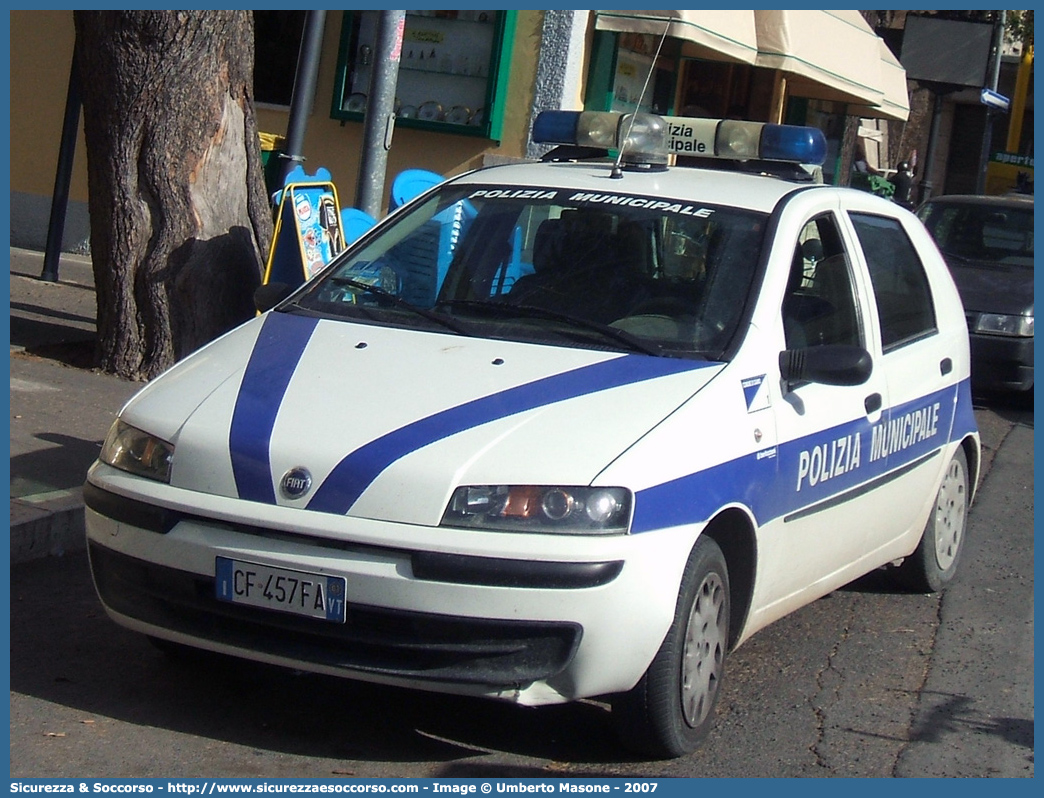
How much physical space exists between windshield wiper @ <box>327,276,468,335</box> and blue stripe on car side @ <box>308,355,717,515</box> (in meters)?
0.55

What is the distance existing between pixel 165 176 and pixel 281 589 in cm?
507

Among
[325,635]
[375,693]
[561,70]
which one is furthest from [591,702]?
[561,70]

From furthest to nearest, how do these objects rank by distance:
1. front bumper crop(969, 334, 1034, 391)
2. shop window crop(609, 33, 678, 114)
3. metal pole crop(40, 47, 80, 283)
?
shop window crop(609, 33, 678, 114) < metal pole crop(40, 47, 80, 283) < front bumper crop(969, 334, 1034, 391)

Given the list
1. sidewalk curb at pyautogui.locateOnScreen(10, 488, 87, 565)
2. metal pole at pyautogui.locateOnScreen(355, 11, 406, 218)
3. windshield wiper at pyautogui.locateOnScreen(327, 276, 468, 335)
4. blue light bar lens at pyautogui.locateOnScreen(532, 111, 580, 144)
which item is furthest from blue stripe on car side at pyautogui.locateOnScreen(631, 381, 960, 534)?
metal pole at pyautogui.locateOnScreen(355, 11, 406, 218)

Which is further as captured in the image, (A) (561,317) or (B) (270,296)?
(B) (270,296)

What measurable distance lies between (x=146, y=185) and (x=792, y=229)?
467 cm

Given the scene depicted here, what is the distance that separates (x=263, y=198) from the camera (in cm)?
889

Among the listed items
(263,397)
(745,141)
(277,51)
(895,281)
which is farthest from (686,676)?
(277,51)

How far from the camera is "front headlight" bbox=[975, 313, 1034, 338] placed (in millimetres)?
11305

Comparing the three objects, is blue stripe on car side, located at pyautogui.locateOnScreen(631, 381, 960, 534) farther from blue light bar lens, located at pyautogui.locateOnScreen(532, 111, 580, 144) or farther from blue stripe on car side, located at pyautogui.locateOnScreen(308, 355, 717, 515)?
blue light bar lens, located at pyautogui.locateOnScreen(532, 111, 580, 144)

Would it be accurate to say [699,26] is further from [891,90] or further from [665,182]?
[665,182]

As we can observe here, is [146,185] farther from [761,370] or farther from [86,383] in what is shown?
[761,370]

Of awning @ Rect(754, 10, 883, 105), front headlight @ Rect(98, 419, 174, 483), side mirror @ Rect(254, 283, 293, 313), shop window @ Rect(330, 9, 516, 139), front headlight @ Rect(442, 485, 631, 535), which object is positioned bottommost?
front headlight @ Rect(98, 419, 174, 483)

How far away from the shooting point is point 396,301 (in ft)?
16.0
